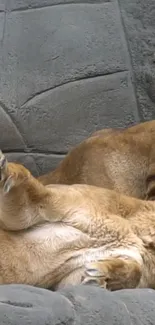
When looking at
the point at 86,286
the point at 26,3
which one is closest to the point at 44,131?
the point at 26,3

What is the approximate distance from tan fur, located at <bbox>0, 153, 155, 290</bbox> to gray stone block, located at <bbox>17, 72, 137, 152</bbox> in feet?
5.14

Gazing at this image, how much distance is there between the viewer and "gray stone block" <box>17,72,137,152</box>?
4.64 m

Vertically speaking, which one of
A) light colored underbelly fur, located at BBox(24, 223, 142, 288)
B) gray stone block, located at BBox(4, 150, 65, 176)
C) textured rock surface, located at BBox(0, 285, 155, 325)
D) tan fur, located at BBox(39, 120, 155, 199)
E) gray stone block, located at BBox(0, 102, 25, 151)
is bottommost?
gray stone block, located at BBox(4, 150, 65, 176)

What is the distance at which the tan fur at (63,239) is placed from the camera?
2.89m

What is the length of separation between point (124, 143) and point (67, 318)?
1868mm

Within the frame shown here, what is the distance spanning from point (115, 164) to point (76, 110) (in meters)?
0.78

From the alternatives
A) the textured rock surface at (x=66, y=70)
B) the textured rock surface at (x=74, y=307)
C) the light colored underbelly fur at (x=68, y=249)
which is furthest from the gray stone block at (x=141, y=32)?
the textured rock surface at (x=74, y=307)

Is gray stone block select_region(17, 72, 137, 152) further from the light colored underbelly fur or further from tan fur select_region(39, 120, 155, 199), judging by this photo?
the light colored underbelly fur

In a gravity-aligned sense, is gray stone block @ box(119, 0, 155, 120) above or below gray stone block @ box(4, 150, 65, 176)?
above

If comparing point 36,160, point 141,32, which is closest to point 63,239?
point 36,160

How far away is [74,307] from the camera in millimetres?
2359

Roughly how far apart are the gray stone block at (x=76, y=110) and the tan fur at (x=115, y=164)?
0.58 metres

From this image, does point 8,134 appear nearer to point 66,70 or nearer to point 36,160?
point 36,160

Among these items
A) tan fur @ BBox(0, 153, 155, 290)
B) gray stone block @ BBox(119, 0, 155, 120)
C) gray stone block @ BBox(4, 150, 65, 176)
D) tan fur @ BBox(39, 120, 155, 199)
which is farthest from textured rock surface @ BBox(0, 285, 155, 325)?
gray stone block @ BBox(119, 0, 155, 120)
